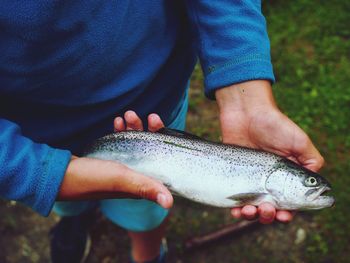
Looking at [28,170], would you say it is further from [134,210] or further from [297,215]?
[297,215]

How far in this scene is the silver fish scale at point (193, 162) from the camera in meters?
1.99

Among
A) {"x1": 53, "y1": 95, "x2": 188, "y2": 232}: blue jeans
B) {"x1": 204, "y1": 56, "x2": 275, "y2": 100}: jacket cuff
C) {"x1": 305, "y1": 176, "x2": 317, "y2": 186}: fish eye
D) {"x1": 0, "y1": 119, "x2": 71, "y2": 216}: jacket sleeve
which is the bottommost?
{"x1": 53, "y1": 95, "x2": 188, "y2": 232}: blue jeans

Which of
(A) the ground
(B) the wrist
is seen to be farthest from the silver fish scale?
(A) the ground

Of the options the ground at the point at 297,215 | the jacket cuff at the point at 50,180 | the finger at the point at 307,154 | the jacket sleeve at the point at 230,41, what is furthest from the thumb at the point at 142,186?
the ground at the point at 297,215

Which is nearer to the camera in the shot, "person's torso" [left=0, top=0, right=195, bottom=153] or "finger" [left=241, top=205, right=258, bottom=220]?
"person's torso" [left=0, top=0, right=195, bottom=153]

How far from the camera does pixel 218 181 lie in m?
1.99

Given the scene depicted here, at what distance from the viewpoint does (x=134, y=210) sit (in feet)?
8.16

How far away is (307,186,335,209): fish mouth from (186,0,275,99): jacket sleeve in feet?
1.78

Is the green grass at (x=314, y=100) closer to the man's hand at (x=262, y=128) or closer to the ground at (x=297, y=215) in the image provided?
the ground at (x=297, y=215)

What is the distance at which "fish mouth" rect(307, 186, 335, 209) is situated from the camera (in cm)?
193

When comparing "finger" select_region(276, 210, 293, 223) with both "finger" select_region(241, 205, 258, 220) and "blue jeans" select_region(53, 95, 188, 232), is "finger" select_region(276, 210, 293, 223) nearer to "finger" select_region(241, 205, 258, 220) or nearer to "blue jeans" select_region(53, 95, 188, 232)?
"finger" select_region(241, 205, 258, 220)

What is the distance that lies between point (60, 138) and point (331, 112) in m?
2.86

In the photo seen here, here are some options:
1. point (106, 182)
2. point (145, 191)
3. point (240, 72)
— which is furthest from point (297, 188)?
point (106, 182)

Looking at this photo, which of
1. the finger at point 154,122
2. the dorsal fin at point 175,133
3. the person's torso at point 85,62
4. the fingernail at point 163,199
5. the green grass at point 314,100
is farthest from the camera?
the green grass at point 314,100
